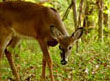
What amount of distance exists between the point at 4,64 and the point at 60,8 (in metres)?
5.23

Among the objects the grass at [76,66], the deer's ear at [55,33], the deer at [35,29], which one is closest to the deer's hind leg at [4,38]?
the deer at [35,29]

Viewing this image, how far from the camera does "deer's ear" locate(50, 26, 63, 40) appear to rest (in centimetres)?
611

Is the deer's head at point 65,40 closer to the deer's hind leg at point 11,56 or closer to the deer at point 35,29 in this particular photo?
the deer at point 35,29

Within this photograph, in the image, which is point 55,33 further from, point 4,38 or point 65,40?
point 4,38

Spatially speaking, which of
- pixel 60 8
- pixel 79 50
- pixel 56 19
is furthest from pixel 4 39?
pixel 60 8

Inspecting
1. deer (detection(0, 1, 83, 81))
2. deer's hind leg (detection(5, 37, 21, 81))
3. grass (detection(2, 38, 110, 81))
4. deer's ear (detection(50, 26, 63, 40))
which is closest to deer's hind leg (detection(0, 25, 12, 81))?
deer (detection(0, 1, 83, 81))

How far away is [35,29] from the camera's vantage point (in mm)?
6605

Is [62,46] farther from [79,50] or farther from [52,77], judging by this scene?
[79,50]

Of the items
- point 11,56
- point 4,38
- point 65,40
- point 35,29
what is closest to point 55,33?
point 65,40

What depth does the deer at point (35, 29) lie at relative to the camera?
616 cm

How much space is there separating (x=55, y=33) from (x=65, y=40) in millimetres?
244

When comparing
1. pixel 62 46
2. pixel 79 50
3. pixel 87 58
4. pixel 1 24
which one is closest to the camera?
pixel 62 46

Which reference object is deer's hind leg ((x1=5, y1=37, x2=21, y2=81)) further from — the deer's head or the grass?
the deer's head

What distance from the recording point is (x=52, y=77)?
614cm
